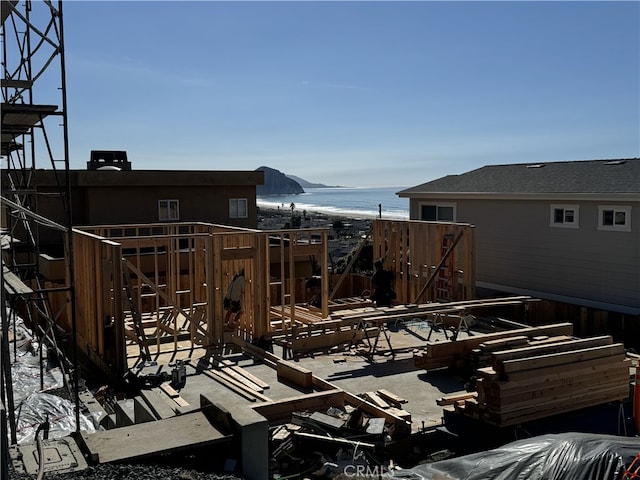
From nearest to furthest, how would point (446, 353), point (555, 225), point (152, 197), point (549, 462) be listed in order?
point (549, 462) < point (446, 353) < point (555, 225) < point (152, 197)

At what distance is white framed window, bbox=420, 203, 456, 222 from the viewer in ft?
68.1

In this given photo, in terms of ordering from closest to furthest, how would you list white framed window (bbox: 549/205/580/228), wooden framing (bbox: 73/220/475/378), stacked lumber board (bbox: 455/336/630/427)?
stacked lumber board (bbox: 455/336/630/427)
wooden framing (bbox: 73/220/475/378)
white framed window (bbox: 549/205/580/228)

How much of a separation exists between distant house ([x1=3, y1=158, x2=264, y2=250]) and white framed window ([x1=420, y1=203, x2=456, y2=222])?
8246 mm

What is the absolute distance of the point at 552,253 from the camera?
693 inches

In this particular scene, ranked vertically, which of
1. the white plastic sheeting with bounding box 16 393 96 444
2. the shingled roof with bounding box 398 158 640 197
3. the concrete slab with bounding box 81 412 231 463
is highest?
the shingled roof with bounding box 398 158 640 197

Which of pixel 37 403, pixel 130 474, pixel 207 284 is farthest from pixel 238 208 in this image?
pixel 130 474

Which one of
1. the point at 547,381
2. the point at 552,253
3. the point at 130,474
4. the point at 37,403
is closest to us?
the point at 130,474

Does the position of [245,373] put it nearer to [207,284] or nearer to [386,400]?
[207,284]

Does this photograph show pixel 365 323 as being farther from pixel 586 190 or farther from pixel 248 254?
pixel 586 190

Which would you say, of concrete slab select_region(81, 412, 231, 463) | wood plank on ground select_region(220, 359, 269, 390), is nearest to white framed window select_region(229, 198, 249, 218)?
wood plank on ground select_region(220, 359, 269, 390)

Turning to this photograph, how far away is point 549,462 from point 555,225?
11.7 meters

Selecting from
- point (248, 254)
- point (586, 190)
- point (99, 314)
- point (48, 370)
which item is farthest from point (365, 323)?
point (586, 190)

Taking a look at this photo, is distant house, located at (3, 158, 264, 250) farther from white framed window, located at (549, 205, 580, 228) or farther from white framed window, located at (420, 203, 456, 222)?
white framed window, located at (549, 205, 580, 228)

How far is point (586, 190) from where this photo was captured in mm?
16453
